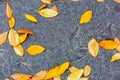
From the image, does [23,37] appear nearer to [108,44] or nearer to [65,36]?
[65,36]

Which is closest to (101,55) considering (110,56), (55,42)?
(110,56)

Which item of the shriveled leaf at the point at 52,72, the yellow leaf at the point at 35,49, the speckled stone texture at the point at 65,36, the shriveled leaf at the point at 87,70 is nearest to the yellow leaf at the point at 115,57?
the speckled stone texture at the point at 65,36

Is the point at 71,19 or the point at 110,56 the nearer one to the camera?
the point at 110,56

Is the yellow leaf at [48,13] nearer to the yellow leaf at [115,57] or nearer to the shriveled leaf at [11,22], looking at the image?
the shriveled leaf at [11,22]

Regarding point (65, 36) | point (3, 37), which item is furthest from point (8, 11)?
point (65, 36)

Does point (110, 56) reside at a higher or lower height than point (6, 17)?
lower

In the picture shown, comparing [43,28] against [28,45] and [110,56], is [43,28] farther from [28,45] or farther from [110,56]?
[110,56]
